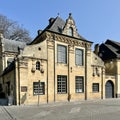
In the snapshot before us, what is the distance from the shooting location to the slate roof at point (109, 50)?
3891 cm

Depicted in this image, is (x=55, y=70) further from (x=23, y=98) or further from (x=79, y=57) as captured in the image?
(x=23, y=98)

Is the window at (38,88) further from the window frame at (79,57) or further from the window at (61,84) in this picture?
the window frame at (79,57)

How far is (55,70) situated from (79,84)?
15.5 feet

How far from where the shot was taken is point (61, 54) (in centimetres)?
2878

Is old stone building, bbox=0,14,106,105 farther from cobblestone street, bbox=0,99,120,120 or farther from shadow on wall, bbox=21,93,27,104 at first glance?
cobblestone street, bbox=0,99,120,120

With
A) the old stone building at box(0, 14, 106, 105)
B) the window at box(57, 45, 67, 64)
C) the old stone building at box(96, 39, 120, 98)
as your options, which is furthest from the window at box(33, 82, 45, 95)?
the old stone building at box(96, 39, 120, 98)

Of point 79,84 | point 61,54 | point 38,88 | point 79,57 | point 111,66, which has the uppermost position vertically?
point 61,54

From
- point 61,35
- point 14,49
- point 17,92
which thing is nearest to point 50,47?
point 61,35

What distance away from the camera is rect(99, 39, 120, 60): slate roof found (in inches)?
1532

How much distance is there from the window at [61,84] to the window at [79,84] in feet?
6.50

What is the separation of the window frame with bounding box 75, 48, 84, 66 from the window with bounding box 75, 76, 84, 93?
1.98 metres

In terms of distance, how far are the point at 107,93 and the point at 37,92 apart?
45.5 feet

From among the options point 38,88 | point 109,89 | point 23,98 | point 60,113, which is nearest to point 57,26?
point 38,88

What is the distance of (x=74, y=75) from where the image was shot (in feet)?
97.0
